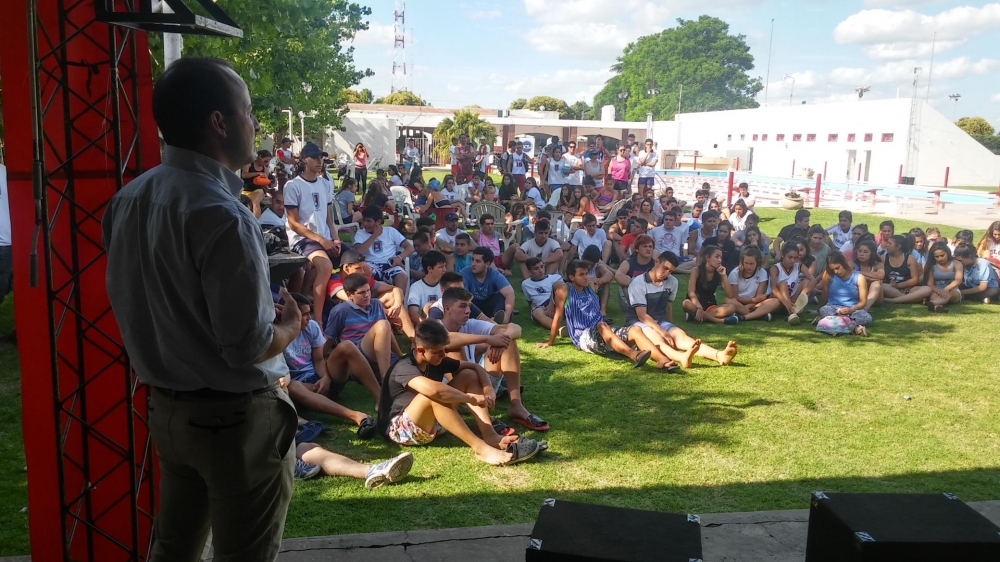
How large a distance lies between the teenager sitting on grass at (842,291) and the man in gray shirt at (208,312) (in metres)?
8.11

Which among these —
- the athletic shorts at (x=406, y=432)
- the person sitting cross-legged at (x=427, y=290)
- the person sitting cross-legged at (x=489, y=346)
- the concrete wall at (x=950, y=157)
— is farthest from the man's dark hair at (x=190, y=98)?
the concrete wall at (x=950, y=157)

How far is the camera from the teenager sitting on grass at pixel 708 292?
9.06 metres

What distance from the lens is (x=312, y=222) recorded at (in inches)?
308

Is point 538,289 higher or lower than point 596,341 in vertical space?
higher

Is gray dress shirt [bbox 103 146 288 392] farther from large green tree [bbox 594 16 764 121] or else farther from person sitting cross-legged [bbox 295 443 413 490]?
large green tree [bbox 594 16 764 121]

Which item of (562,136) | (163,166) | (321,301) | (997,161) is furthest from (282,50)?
(562,136)

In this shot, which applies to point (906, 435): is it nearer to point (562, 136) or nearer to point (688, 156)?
point (688, 156)

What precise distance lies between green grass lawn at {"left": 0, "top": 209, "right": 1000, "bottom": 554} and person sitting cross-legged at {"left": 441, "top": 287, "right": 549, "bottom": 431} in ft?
0.91

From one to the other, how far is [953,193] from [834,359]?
59.2 ft

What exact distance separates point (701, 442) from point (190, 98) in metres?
4.29

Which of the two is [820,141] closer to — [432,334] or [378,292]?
[378,292]

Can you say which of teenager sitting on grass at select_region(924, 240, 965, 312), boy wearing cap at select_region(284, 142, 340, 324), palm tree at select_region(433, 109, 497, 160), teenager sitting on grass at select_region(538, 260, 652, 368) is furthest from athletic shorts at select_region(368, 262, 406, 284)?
palm tree at select_region(433, 109, 497, 160)

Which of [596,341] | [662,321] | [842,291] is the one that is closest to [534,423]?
[596,341]

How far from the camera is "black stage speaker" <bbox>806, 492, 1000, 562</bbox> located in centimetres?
245
